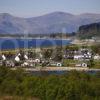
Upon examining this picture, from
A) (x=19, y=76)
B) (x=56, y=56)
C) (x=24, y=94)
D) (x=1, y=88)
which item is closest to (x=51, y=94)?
(x=24, y=94)

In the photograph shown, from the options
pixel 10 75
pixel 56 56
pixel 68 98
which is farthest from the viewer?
pixel 56 56

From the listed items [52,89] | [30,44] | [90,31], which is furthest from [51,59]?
[90,31]

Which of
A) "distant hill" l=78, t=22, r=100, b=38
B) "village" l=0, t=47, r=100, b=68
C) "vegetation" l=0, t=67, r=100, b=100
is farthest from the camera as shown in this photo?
"distant hill" l=78, t=22, r=100, b=38

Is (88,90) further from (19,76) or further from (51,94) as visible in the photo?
(19,76)

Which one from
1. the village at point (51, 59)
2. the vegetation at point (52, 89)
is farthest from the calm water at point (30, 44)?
the vegetation at point (52, 89)

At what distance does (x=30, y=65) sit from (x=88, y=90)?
1397 centimetres

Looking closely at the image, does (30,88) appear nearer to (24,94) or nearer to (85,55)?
(24,94)

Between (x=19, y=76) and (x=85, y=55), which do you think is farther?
(x=85, y=55)

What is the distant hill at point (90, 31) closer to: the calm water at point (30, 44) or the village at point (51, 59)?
the calm water at point (30, 44)

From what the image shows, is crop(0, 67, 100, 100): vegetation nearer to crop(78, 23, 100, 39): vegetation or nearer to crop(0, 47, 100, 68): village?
crop(0, 47, 100, 68): village

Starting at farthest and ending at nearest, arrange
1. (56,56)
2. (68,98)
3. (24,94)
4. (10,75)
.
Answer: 1. (56,56)
2. (10,75)
3. (24,94)
4. (68,98)

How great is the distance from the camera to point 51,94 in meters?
6.67

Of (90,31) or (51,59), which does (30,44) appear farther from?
(51,59)

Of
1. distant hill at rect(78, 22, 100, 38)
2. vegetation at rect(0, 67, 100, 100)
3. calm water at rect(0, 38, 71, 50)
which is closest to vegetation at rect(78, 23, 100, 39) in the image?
distant hill at rect(78, 22, 100, 38)
